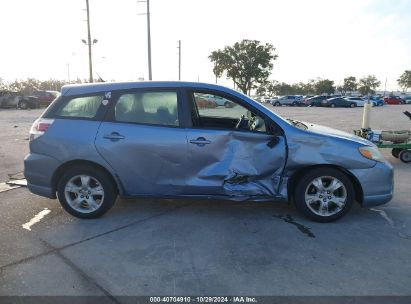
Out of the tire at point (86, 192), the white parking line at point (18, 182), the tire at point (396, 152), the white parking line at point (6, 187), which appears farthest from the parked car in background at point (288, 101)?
the tire at point (86, 192)

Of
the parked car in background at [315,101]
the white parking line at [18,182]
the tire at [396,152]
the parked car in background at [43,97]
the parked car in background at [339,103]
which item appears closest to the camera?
the white parking line at [18,182]

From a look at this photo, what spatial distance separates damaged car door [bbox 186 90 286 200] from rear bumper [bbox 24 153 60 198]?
1691 mm

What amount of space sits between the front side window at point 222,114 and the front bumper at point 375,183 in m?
1.31

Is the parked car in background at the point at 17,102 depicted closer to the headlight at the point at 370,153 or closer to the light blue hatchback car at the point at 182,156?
the light blue hatchback car at the point at 182,156

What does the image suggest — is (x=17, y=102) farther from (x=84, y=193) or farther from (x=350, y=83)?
(x=350, y=83)

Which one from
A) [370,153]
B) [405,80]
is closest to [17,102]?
[370,153]

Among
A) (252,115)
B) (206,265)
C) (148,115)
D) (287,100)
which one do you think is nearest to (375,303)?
(206,265)

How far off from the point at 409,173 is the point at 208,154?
15.8 feet

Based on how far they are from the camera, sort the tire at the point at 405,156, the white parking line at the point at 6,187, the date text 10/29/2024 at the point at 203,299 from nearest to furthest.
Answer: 1. the date text 10/29/2024 at the point at 203,299
2. the white parking line at the point at 6,187
3. the tire at the point at 405,156

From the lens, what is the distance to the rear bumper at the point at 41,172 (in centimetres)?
473

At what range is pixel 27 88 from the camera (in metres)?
53.3

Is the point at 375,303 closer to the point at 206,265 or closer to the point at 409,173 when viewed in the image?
the point at 206,265

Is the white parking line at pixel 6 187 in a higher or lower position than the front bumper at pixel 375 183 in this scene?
lower

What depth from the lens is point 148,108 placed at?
470 centimetres
